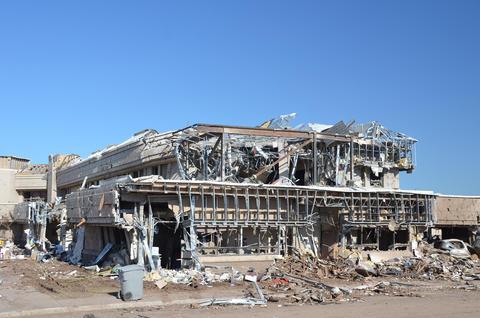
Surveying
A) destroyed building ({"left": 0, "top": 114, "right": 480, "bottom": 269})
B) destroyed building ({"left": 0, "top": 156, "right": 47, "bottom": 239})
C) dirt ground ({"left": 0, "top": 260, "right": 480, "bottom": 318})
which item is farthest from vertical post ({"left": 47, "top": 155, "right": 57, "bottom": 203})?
dirt ground ({"left": 0, "top": 260, "right": 480, "bottom": 318})

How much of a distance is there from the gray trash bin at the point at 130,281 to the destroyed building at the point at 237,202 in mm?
6252

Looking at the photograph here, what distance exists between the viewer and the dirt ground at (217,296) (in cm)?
1587

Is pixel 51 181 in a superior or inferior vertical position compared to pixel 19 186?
superior

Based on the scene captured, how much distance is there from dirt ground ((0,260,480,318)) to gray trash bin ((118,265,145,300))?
36 cm

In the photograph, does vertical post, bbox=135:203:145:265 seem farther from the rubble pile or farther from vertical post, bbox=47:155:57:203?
vertical post, bbox=47:155:57:203

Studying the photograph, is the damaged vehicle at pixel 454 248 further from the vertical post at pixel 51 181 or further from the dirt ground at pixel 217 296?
the vertical post at pixel 51 181

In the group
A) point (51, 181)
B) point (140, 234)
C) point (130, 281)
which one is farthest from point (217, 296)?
point (51, 181)

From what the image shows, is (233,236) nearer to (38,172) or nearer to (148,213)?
(148,213)

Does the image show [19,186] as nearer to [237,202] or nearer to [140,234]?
[140,234]

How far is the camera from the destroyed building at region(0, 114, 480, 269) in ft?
81.1

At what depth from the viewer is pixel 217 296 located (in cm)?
1894

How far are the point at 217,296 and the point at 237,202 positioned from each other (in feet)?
24.9

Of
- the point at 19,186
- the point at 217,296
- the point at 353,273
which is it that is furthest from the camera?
the point at 19,186

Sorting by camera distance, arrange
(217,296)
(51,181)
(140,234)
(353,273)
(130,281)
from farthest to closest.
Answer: (51,181) < (353,273) < (140,234) < (217,296) < (130,281)
